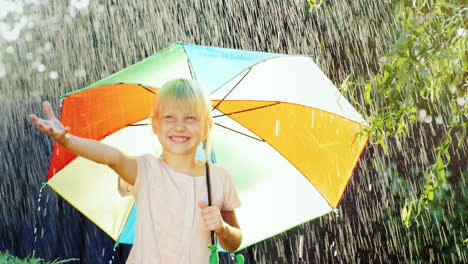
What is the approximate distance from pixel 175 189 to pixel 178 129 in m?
0.19

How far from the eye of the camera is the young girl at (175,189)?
2176mm

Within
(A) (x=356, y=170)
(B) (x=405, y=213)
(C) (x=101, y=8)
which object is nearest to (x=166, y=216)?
(B) (x=405, y=213)

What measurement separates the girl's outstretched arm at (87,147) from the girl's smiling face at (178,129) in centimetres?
13

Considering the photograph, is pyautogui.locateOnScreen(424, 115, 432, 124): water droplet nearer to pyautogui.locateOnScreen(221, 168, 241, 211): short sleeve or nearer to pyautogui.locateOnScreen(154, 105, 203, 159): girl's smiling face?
pyautogui.locateOnScreen(221, 168, 241, 211): short sleeve

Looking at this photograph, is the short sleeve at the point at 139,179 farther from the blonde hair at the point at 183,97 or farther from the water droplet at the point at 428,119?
the water droplet at the point at 428,119

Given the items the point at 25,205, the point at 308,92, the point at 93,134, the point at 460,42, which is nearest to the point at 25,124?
the point at 25,205

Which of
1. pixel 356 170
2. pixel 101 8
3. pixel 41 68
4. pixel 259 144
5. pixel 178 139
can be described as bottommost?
pixel 178 139

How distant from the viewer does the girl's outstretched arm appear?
179 centimetres

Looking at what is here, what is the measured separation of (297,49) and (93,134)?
2957mm

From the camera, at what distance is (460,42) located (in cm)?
207

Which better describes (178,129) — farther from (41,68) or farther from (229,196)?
(41,68)

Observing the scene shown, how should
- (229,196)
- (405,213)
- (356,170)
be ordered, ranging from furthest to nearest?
(356,170)
(405,213)
(229,196)

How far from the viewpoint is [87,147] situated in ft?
6.32

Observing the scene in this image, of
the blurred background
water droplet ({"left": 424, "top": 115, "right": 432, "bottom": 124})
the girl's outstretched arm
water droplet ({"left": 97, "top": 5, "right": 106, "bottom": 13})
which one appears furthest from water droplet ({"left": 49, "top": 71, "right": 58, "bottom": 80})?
the girl's outstretched arm
